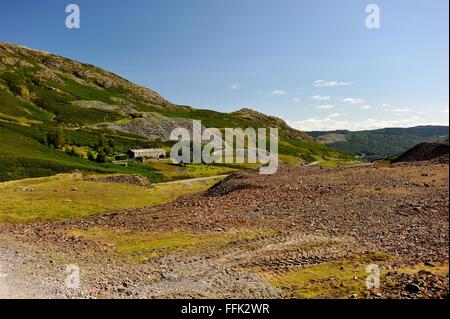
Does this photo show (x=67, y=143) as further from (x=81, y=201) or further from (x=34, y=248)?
(x=34, y=248)

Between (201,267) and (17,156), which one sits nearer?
(201,267)

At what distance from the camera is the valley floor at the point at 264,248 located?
21875mm

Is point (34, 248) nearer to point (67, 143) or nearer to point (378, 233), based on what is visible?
point (378, 233)

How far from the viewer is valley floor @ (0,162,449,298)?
861 inches

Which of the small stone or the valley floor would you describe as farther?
the valley floor

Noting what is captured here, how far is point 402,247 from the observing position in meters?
24.5

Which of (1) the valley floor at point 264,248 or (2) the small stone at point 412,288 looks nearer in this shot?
(2) the small stone at point 412,288

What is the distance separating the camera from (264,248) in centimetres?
2889
